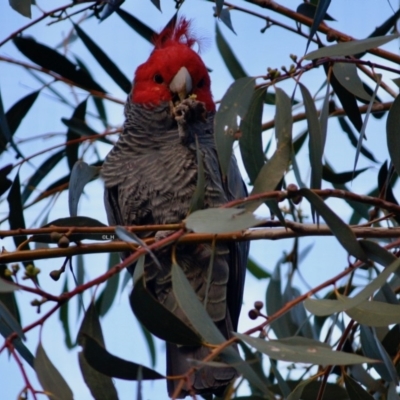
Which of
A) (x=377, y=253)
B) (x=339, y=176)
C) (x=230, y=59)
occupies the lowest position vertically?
(x=377, y=253)

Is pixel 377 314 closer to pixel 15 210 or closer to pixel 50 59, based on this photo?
pixel 15 210

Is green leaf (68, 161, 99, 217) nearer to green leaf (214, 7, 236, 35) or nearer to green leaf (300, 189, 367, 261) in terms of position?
green leaf (214, 7, 236, 35)

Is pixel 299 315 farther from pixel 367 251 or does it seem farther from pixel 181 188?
pixel 367 251

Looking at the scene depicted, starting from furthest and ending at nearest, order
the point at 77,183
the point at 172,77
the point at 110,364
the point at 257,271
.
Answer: the point at 257,271 < the point at 172,77 < the point at 77,183 < the point at 110,364

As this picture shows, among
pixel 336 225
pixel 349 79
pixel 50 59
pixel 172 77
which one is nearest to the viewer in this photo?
pixel 336 225

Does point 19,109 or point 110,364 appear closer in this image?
point 110,364

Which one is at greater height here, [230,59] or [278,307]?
[230,59]

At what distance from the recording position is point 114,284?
8.64 feet

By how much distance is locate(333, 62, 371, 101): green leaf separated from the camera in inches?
63.1

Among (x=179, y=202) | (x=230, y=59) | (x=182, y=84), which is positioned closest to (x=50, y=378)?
(x=179, y=202)

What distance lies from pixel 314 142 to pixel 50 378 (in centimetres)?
67

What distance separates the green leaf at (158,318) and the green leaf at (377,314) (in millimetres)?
301

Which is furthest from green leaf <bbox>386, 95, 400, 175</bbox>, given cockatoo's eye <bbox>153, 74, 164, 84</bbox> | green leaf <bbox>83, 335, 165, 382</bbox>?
cockatoo's eye <bbox>153, 74, 164, 84</bbox>

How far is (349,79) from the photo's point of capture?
5.29 feet
